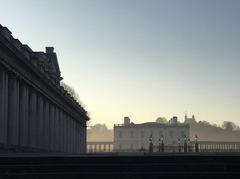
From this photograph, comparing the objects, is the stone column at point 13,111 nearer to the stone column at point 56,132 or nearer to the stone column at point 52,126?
the stone column at point 52,126

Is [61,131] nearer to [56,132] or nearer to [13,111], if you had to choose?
[56,132]

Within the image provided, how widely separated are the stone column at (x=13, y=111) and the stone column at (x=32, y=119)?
6.39 m

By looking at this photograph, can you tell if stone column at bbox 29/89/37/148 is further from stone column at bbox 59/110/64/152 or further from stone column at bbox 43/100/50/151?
stone column at bbox 59/110/64/152

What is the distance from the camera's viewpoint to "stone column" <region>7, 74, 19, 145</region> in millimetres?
49688

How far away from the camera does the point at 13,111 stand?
5062cm
